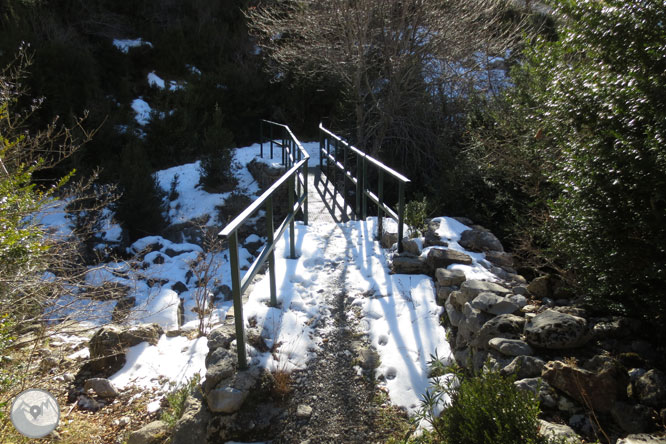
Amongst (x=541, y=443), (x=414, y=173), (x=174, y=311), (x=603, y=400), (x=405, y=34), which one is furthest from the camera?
(x=414, y=173)

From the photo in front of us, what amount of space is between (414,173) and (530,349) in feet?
27.4

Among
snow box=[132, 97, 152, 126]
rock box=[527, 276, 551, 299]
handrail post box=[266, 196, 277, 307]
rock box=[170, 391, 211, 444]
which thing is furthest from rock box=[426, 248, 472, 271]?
snow box=[132, 97, 152, 126]

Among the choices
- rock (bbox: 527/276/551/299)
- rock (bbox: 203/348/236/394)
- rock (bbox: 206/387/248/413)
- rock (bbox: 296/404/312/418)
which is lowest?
rock (bbox: 296/404/312/418)

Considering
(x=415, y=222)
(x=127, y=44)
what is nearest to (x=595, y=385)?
(x=415, y=222)

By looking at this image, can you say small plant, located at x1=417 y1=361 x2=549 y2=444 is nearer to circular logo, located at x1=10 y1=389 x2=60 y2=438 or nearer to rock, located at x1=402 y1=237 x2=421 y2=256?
circular logo, located at x1=10 y1=389 x2=60 y2=438

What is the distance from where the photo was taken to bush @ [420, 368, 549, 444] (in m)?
2.00

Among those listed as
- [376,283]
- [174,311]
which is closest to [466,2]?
[376,283]

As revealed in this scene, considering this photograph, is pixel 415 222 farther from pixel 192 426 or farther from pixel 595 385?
pixel 192 426

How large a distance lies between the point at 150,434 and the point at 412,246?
119 inches

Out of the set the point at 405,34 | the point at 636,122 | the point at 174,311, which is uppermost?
the point at 405,34

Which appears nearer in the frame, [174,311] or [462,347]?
[462,347]

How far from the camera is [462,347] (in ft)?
10.7

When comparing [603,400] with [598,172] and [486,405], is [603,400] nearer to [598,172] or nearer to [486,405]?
[486,405]

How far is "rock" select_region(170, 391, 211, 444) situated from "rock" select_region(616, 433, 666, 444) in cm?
232
